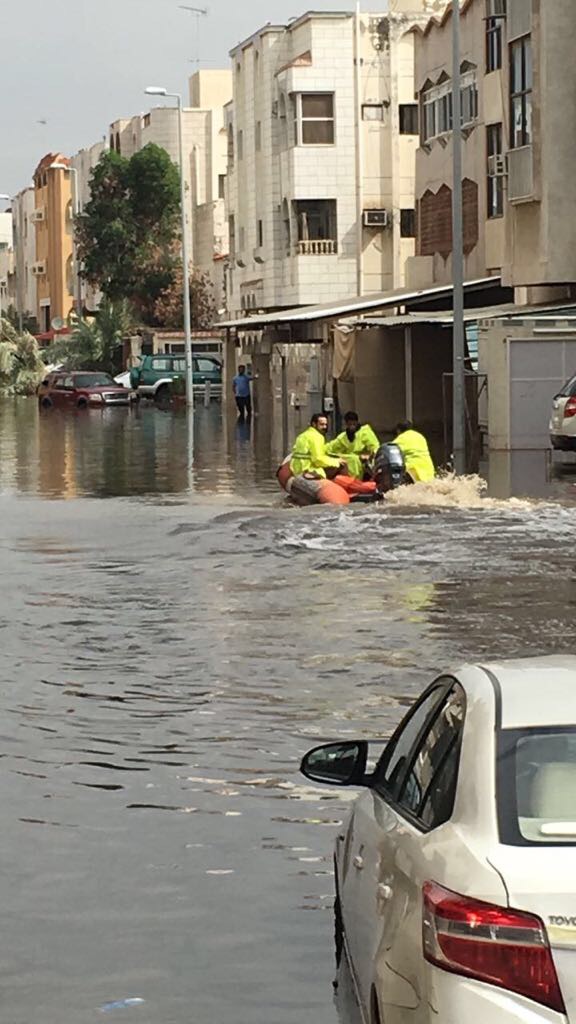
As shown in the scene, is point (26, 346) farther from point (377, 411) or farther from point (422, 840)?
point (422, 840)

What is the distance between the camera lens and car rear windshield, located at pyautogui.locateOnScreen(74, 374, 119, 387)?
83.3 m

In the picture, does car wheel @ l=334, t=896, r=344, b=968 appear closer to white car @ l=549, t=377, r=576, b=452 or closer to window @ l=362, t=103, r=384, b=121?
white car @ l=549, t=377, r=576, b=452

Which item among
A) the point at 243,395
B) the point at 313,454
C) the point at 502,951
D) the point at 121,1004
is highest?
the point at 502,951

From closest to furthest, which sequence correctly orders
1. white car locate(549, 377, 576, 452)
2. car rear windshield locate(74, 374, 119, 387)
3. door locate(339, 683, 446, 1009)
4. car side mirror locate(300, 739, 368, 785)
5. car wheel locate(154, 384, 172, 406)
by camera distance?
door locate(339, 683, 446, 1009) < car side mirror locate(300, 739, 368, 785) < white car locate(549, 377, 576, 452) < car wheel locate(154, 384, 172, 406) < car rear windshield locate(74, 374, 119, 387)

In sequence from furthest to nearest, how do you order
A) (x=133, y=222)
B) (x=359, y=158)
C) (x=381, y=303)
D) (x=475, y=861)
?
1. (x=133, y=222)
2. (x=359, y=158)
3. (x=381, y=303)
4. (x=475, y=861)

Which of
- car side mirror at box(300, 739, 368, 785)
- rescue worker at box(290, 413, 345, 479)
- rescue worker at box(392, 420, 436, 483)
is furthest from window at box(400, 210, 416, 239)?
car side mirror at box(300, 739, 368, 785)

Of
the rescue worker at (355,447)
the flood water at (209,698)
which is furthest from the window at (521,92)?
the rescue worker at (355,447)

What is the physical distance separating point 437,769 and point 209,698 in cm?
742

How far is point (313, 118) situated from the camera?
228ft

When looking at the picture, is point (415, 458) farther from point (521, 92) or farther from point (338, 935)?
point (338, 935)

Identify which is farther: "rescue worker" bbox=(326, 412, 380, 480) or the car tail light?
"rescue worker" bbox=(326, 412, 380, 480)

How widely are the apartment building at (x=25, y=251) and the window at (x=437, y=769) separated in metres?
149

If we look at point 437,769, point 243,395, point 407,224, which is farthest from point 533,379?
point 437,769

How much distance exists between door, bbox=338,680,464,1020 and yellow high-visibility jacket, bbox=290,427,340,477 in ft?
70.5
